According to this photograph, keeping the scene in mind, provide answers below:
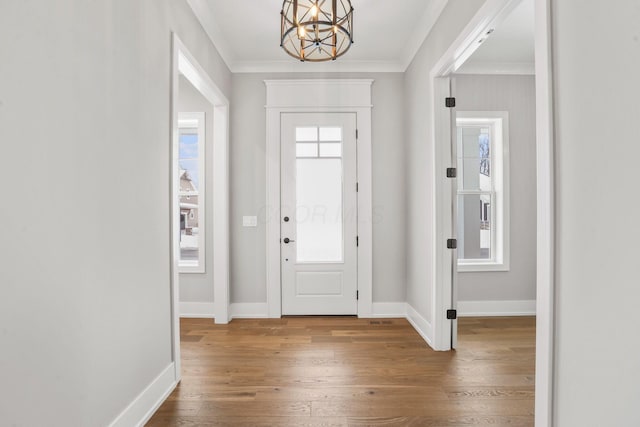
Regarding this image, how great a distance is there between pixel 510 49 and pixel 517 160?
1192 millimetres

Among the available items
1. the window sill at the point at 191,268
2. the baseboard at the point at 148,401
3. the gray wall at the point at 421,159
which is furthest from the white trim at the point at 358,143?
the baseboard at the point at 148,401

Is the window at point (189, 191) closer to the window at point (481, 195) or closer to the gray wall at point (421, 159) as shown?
the gray wall at point (421, 159)

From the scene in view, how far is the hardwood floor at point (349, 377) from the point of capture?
6.30ft

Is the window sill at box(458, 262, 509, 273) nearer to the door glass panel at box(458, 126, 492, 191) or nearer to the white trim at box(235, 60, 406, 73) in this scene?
the door glass panel at box(458, 126, 492, 191)

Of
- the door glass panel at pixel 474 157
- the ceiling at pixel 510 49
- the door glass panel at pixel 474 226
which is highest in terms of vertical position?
the ceiling at pixel 510 49

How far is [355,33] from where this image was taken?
3217mm

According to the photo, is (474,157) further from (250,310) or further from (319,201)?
(250,310)

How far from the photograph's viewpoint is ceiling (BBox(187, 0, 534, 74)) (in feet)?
9.17

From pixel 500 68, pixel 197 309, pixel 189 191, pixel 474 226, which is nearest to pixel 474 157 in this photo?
pixel 474 226

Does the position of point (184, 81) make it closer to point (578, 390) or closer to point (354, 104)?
point (354, 104)

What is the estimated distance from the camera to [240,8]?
2818 millimetres

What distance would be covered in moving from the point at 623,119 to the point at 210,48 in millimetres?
3056

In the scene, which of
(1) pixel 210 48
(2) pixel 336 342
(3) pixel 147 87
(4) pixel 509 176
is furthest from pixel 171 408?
(4) pixel 509 176

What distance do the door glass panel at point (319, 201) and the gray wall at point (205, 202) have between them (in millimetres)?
1009
